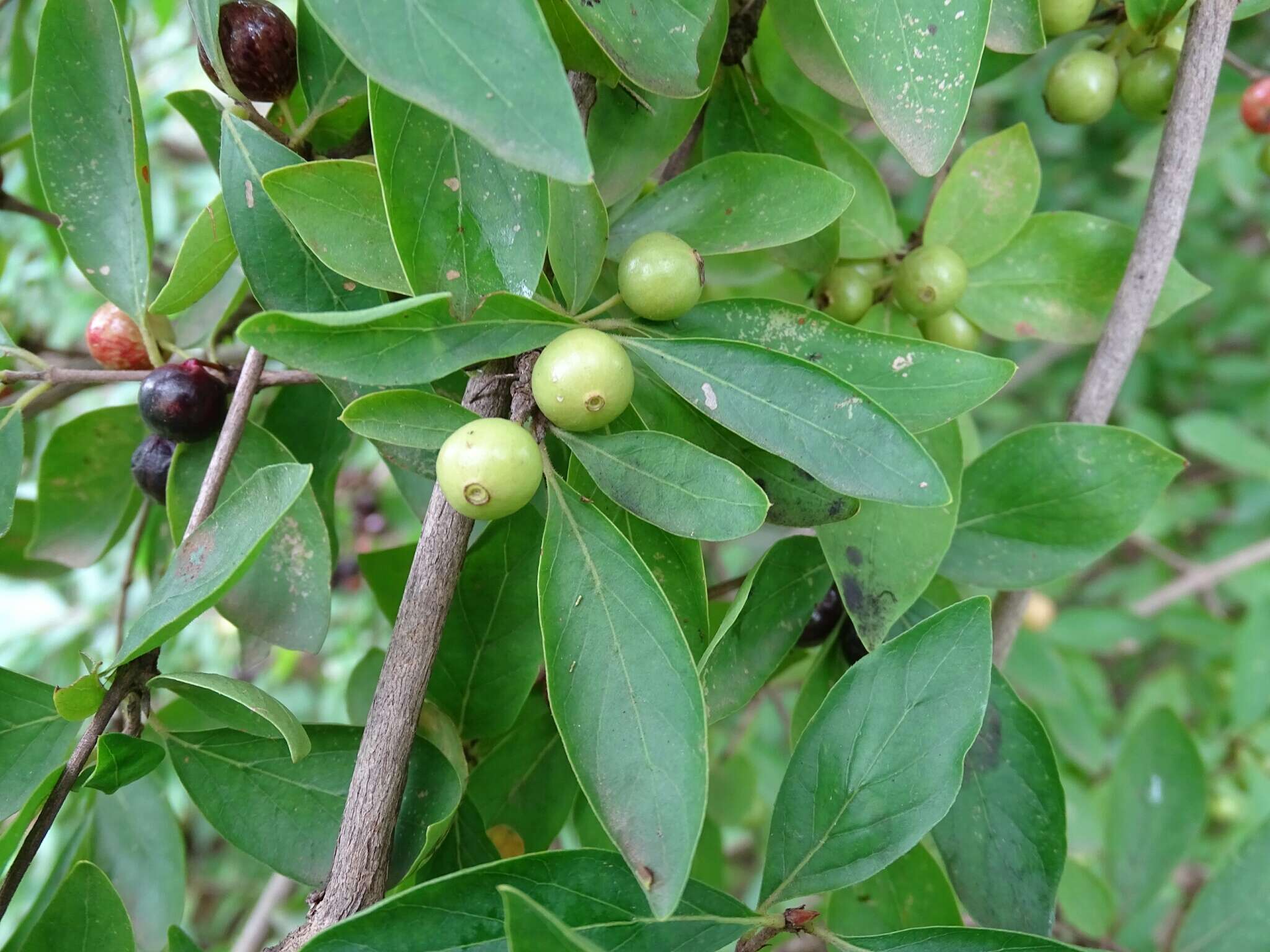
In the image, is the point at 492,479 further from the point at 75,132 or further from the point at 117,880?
the point at 117,880

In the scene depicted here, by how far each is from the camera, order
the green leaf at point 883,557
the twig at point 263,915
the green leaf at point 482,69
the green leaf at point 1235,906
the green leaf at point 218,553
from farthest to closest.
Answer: the twig at point 263,915 < the green leaf at point 1235,906 < the green leaf at point 883,557 < the green leaf at point 218,553 < the green leaf at point 482,69

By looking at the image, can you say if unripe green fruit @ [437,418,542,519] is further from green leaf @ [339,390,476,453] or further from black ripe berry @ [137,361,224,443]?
black ripe berry @ [137,361,224,443]

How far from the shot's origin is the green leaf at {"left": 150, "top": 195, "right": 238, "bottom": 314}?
0.87 metres

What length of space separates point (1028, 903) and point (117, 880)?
1039 millimetres

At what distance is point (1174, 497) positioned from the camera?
3.10 meters

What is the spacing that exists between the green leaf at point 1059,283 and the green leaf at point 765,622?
383 millimetres

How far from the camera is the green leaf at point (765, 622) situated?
36.0 inches

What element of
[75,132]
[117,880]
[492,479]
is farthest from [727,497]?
[117,880]

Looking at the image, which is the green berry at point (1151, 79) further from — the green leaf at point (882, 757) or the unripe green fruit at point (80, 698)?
the unripe green fruit at point (80, 698)

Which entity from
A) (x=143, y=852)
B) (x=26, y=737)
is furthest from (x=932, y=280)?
(x=143, y=852)

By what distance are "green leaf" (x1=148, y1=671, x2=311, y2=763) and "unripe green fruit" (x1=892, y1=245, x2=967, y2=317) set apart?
2.56ft

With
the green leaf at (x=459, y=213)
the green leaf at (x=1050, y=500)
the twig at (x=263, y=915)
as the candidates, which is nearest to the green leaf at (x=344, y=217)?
the green leaf at (x=459, y=213)

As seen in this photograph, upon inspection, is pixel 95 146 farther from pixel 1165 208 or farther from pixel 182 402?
pixel 1165 208

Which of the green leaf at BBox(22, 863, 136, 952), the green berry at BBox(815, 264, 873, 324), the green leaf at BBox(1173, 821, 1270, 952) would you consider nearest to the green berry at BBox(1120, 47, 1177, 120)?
the green berry at BBox(815, 264, 873, 324)
